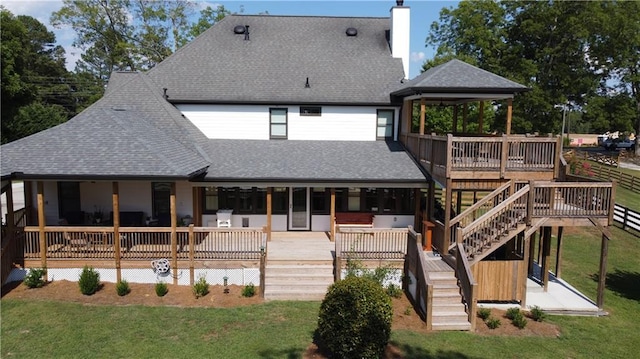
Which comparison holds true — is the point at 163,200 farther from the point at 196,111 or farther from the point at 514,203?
the point at 514,203

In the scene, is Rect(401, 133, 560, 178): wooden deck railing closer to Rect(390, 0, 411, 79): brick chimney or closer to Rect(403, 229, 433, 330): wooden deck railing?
Rect(403, 229, 433, 330): wooden deck railing

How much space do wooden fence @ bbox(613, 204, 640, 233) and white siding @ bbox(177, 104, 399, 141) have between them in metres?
13.9

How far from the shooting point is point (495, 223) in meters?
12.9

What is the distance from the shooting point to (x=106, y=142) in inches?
537

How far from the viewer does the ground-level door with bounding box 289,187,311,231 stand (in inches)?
666

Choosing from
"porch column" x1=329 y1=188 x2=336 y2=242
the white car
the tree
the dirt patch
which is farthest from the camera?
the white car

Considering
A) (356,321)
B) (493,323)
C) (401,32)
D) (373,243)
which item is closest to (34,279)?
(356,321)

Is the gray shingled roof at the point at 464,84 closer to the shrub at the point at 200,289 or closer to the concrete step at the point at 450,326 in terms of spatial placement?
the concrete step at the point at 450,326

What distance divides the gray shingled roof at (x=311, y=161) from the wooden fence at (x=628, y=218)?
13.2m

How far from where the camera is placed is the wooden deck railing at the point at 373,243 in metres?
13.5

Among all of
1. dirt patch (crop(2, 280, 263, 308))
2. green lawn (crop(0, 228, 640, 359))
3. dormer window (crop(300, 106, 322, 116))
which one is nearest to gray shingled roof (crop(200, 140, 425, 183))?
dormer window (crop(300, 106, 322, 116))

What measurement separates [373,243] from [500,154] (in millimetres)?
4980

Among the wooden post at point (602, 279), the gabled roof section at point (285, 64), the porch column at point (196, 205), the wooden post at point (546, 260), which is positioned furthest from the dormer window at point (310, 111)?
the wooden post at point (602, 279)

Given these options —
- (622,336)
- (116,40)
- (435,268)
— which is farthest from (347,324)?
(116,40)
